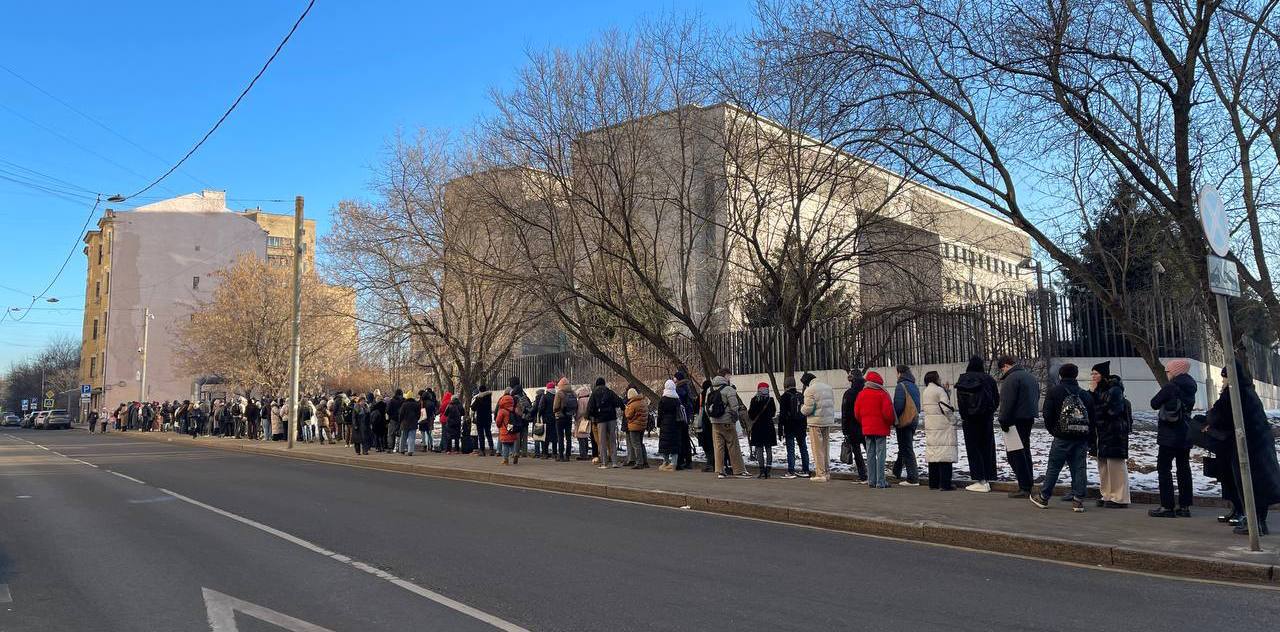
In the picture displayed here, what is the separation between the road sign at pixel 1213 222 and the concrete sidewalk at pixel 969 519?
2757 millimetres

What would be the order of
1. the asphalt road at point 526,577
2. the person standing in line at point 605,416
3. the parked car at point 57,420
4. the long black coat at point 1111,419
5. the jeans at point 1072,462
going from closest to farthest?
the asphalt road at point 526,577 < the long black coat at point 1111,419 < the jeans at point 1072,462 < the person standing in line at point 605,416 < the parked car at point 57,420

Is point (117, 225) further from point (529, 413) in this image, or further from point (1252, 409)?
point (1252, 409)

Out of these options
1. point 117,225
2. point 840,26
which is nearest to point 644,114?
point 840,26

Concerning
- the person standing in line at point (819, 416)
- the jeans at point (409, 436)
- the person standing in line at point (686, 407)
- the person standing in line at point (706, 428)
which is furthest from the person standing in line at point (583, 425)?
the person standing in line at point (819, 416)

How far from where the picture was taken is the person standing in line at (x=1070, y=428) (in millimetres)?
9984

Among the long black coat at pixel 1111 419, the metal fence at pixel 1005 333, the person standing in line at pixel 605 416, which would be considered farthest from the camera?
the metal fence at pixel 1005 333

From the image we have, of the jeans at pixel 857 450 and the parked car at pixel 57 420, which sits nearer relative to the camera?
the jeans at pixel 857 450

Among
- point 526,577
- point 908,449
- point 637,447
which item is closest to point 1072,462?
point 908,449

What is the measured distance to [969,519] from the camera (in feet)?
31.2

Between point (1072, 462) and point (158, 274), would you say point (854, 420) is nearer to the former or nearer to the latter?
point (1072, 462)

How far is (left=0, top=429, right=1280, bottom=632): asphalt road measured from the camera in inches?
229

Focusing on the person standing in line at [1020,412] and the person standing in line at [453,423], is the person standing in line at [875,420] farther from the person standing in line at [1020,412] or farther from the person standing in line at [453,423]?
the person standing in line at [453,423]

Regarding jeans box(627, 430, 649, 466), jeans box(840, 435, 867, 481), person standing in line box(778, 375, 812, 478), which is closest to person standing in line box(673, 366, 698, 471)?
jeans box(627, 430, 649, 466)

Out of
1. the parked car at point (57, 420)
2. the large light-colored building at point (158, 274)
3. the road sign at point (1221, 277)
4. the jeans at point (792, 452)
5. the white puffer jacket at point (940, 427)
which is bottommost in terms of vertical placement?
the parked car at point (57, 420)
